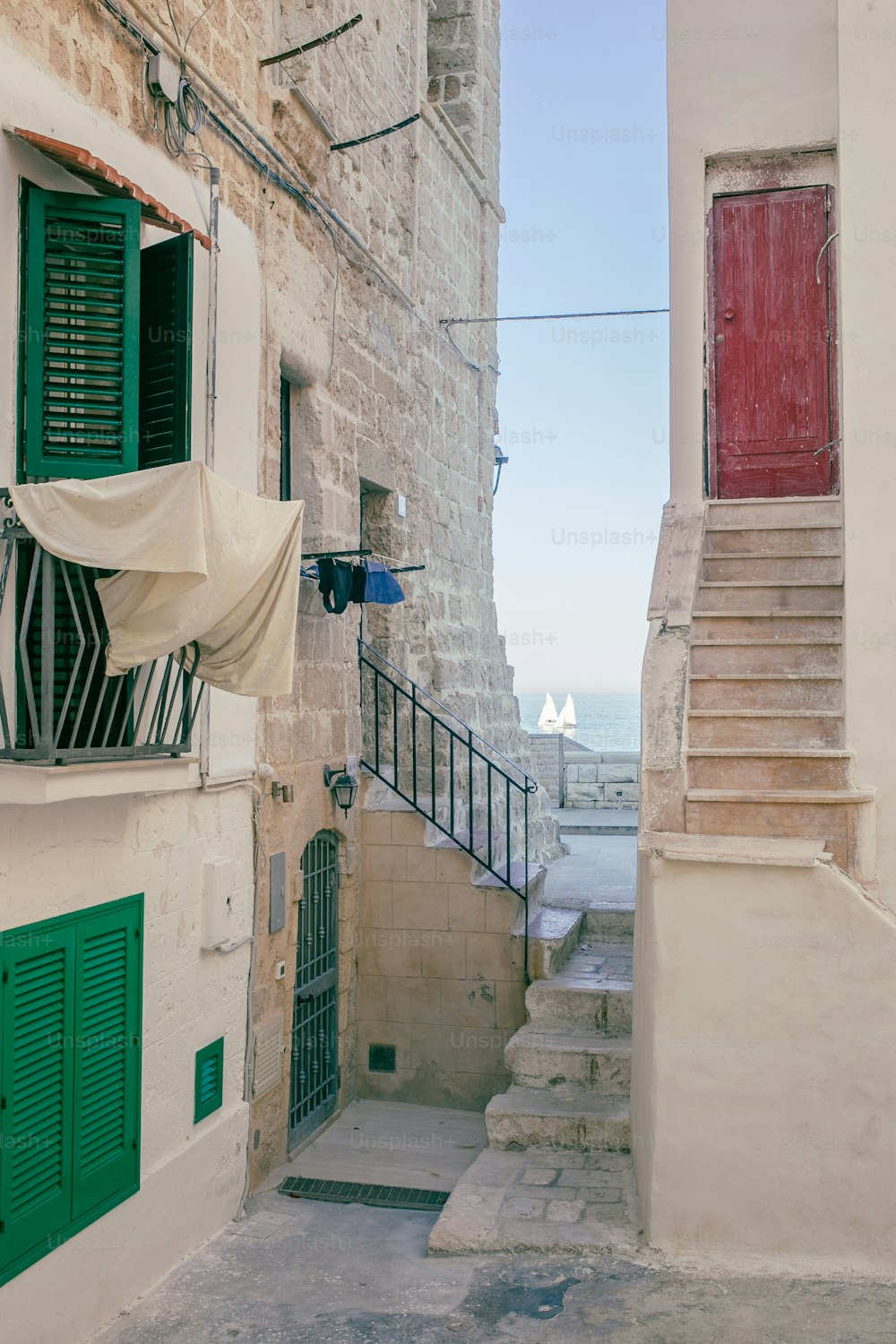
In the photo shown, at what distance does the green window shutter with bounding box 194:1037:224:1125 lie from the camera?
22.0ft

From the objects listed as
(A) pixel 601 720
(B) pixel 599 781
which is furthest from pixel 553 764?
(A) pixel 601 720

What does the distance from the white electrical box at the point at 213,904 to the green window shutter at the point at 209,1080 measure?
62 centimetres

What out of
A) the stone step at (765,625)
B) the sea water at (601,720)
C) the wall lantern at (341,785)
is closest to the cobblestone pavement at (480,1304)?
the wall lantern at (341,785)

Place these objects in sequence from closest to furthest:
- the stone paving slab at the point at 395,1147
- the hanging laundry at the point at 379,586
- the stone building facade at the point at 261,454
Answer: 1. the stone building facade at the point at 261,454
2. the stone paving slab at the point at 395,1147
3. the hanging laundry at the point at 379,586

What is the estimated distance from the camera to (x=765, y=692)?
6734 mm

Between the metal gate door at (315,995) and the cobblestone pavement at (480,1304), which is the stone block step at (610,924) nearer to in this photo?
the metal gate door at (315,995)

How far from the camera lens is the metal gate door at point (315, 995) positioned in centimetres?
830

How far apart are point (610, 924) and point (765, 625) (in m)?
3.41

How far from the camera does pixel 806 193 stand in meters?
8.94

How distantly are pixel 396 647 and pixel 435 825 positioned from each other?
5.85 feet

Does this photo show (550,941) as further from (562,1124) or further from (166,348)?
(166,348)

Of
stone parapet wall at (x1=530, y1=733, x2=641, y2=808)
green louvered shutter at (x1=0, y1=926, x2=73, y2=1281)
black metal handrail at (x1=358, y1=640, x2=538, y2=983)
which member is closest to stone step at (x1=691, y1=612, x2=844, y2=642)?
black metal handrail at (x1=358, y1=640, x2=538, y2=983)

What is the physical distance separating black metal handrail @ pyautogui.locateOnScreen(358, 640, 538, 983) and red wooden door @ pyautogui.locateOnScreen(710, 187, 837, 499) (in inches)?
116

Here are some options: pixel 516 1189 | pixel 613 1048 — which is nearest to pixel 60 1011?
pixel 516 1189
